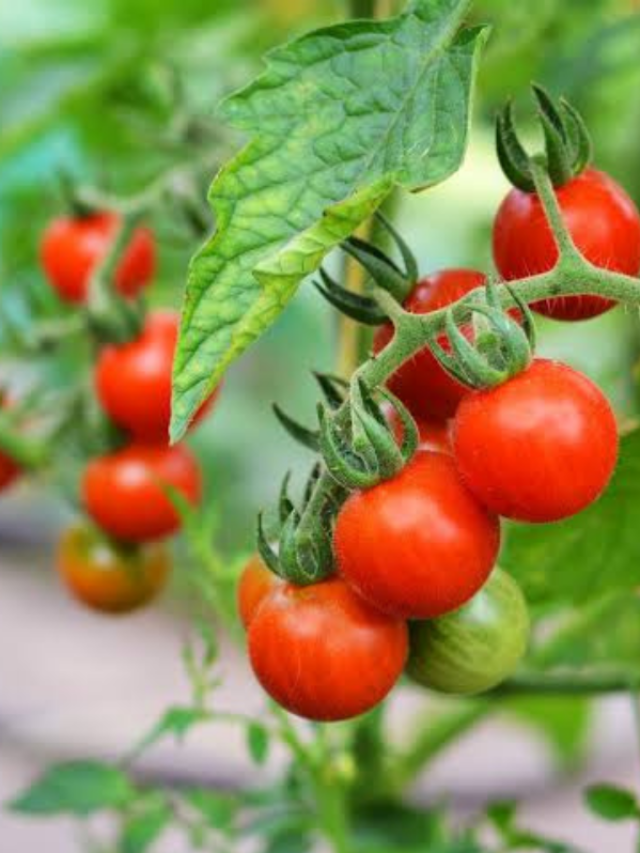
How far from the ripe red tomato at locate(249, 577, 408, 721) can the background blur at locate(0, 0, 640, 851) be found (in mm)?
369

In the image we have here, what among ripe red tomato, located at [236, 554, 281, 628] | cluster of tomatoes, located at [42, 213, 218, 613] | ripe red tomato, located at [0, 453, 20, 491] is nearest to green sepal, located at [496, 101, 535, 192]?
ripe red tomato, located at [236, 554, 281, 628]

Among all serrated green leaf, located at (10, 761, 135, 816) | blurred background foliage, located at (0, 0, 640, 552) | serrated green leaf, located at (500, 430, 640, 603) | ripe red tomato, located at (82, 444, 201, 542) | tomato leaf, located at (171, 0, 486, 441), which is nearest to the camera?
tomato leaf, located at (171, 0, 486, 441)

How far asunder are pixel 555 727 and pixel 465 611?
5.46ft

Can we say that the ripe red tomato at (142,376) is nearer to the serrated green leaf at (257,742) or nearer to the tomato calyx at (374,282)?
the serrated green leaf at (257,742)

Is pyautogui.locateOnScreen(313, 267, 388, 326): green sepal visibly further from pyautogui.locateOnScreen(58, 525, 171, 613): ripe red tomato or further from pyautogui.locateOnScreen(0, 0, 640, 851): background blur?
pyautogui.locateOnScreen(58, 525, 171, 613): ripe red tomato

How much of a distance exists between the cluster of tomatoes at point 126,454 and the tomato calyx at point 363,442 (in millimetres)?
401

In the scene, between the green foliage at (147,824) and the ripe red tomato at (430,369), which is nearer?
the ripe red tomato at (430,369)

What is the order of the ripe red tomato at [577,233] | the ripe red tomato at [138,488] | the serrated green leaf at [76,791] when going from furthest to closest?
the ripe red tomato at [138,488]
the serrated green leaf at [76,791]
the ripe red tomato at [577,233]

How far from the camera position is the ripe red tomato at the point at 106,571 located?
4.40 ft

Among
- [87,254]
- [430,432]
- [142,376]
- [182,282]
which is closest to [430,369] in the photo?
[430,432]

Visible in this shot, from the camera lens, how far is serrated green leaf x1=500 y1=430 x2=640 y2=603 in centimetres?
97

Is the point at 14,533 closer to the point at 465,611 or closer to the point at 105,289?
the point at 105,289

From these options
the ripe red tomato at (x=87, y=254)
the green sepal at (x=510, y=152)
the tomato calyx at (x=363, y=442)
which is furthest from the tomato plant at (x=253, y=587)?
the ripe red tomato at (x=87, y=254)

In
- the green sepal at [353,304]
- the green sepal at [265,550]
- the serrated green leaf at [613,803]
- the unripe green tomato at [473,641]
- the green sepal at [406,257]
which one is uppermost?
the green sepal at [406,257]
